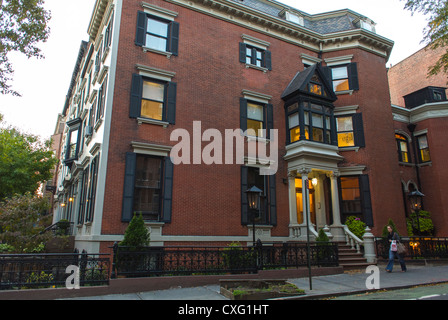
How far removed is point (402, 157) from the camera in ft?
73.6

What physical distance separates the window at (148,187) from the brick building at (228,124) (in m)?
0.04

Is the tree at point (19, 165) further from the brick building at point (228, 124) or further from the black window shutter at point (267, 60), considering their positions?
the black window shutter at point (267, 60)

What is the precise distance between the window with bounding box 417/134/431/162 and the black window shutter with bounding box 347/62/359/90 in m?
8.33

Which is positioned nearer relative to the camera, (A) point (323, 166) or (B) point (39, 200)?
(B) point (39, 200)

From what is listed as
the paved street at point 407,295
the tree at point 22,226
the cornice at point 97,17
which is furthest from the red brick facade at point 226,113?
the paved street at point 407,295

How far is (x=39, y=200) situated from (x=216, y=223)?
831cm

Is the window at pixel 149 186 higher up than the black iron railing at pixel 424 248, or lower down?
higher up

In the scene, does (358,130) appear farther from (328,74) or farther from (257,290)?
(257,290)

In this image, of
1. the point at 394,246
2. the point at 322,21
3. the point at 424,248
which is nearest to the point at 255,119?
the point at 394,246

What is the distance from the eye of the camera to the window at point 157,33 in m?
14.5

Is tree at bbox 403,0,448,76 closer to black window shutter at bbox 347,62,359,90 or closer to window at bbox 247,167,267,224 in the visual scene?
black window shutter at bbox 347,62,359,90

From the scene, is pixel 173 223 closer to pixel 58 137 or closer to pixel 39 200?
pixel 39 200

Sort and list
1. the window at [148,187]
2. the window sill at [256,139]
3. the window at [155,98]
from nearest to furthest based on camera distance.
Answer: the window at [148,187] → the window at [155,98] → the window sill at [256,139]
